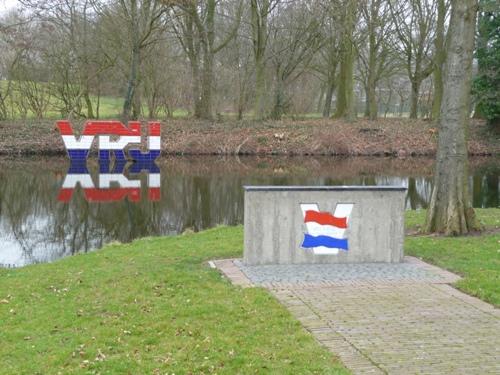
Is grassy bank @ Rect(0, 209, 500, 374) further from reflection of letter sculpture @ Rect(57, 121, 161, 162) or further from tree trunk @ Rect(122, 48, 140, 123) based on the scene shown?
tree trunk @ Rect(122, 48, 140, 123)

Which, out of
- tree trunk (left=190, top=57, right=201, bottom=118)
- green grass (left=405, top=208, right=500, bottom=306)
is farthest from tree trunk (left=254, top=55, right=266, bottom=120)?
green grass (left=405, top=208, right=500, bottom=306)

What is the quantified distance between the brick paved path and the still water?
22.5ft

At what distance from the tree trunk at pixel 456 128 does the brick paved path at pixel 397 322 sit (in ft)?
10.6

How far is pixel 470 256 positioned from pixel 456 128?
8.91 feet

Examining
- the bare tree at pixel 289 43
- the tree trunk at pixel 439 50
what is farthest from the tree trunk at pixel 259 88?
the tree trunk at pixel 439 50

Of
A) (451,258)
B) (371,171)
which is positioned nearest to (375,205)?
(451,258)

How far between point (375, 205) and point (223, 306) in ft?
10.7

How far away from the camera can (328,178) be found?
25.5 meters

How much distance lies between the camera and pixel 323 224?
8.81 m

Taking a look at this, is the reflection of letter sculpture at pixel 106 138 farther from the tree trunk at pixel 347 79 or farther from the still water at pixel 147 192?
the tree trunk at pixel 347 79

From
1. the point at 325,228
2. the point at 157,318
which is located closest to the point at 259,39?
the point at 325,228

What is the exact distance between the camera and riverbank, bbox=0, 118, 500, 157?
36219 mm

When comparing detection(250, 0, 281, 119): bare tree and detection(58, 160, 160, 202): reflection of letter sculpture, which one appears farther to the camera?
detection(250, 0, 281, 119): bare tree

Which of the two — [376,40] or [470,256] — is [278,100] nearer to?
[376,40]
